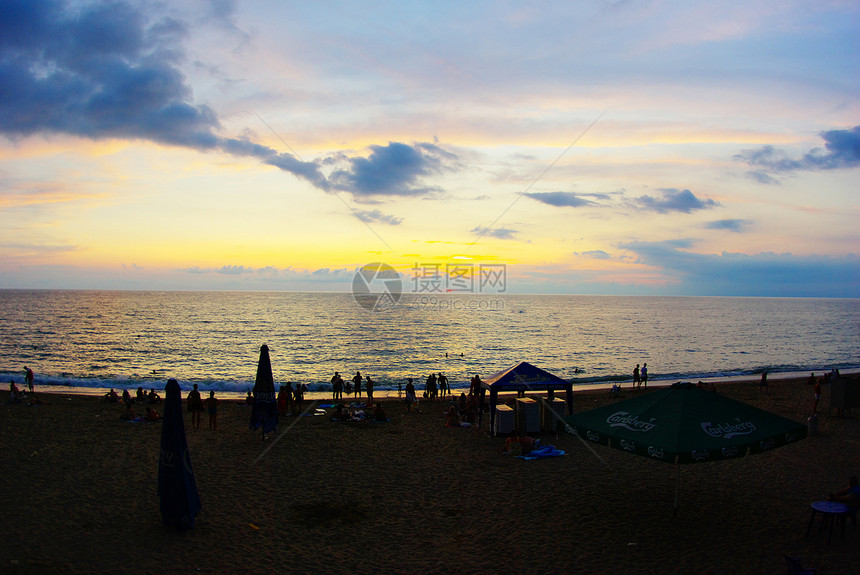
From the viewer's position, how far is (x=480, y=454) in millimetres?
15422

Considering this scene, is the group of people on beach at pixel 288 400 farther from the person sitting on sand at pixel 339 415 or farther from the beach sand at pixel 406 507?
the beach sand at pixel 406 507

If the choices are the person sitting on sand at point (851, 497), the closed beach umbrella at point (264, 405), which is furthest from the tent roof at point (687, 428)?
the closed beach umbrella at point (264, 405)

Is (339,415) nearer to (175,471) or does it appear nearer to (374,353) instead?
(175,471)

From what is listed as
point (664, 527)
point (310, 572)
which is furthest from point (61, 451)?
point (664, 527)

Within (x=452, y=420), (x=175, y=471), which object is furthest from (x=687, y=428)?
(x=452, y=420)

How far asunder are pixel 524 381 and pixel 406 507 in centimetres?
647

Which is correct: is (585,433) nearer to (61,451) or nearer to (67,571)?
(67,571)

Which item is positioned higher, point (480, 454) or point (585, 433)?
point (585, 433)

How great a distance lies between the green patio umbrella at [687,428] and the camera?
28.4 ft

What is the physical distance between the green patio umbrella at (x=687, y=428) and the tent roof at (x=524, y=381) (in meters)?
6.13

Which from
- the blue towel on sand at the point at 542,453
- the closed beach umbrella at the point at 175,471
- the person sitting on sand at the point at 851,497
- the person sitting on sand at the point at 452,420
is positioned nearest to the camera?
the closed beach umbrella at the point at 175,471

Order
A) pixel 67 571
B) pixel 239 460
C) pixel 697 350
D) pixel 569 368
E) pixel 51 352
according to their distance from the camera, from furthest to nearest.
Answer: pixel 697 350
pixel 51 352
pixel 569 368
pixel 239 460
pixel 67 571

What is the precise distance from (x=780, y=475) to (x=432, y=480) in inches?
367

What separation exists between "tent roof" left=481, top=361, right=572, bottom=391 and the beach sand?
192cm
